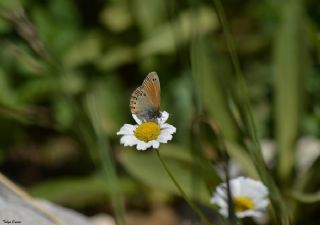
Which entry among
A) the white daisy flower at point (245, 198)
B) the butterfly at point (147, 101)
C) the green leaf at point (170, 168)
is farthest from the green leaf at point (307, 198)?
the butterfly at point (147, 101)

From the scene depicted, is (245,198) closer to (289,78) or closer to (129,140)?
(129,140)

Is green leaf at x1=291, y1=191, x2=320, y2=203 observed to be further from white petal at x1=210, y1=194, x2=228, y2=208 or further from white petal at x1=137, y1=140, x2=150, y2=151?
white petal at x1=137, y1=140, x2=150, y2=151

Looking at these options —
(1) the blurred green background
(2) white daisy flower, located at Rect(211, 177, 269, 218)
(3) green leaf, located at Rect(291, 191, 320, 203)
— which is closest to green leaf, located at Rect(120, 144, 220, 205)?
(1) the blurred green background

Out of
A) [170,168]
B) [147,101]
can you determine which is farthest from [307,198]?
[147,101]

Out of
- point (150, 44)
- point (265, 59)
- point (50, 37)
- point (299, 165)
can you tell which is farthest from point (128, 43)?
point (299, 165)

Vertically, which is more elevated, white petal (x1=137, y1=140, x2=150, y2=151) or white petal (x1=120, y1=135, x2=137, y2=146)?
white petal (x1=120, y1=135, x2=137, y2=146)

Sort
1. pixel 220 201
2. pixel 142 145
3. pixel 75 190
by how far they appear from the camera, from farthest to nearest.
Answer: pixel 75 190 < pixel 220 201 < pixel 142 145
